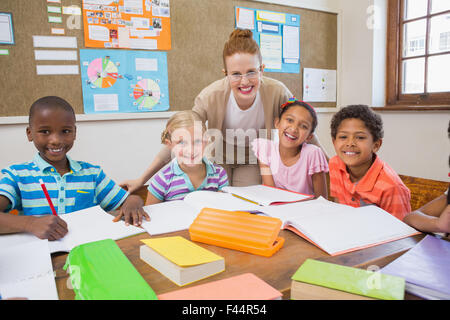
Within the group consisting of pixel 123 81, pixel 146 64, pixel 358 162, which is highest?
pixel 146 64

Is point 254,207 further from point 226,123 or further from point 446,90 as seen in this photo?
point 446,90

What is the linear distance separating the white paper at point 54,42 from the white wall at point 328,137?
43 cm

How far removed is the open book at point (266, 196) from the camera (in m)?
0.94

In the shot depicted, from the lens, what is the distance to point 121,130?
2.10 meters

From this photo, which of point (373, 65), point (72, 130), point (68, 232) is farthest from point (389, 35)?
point (68, 232)

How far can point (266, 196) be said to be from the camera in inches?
39.8

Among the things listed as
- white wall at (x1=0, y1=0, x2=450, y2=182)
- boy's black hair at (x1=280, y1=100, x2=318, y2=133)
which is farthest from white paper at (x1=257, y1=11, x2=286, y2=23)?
boy's black hair at (x1=280, y1=100, x2=318, y2=133)

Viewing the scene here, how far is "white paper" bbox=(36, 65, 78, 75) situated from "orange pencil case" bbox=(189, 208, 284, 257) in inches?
62.9

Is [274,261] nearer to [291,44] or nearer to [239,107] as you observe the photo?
[239,107]

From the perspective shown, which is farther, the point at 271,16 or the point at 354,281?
the point at 271,16

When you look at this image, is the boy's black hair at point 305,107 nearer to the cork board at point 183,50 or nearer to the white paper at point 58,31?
the cork board at point 183,50

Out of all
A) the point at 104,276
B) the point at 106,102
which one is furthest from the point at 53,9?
the point at 104,276

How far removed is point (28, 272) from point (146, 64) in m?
1.79

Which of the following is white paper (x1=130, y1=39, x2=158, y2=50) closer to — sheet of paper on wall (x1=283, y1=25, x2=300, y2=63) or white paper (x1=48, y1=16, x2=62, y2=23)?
white paper (x1=48, y1=16, x2=62, y2=23)
